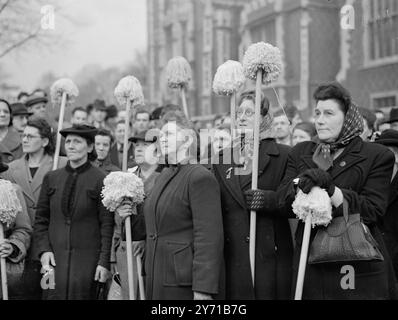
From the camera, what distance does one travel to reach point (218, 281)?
143 inches

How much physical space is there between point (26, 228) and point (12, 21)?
6.32 meters

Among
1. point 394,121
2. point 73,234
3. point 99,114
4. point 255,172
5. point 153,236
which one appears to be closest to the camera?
point 153,236

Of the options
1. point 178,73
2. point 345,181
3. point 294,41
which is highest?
point 294,41

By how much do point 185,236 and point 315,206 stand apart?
3.09 feet

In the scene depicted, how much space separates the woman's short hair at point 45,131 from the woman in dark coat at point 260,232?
229 centimetres

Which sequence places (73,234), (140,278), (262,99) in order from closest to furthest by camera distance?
(262,99) → (140,278) → (73,234)

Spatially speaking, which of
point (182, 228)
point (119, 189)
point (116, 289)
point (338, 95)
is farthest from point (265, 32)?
point (182, 228)

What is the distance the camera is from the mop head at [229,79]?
4.59 metres

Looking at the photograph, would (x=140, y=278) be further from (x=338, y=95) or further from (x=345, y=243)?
(x=338, y=95)

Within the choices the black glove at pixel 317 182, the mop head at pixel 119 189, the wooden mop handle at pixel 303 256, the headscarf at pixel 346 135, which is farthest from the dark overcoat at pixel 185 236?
the headscarf at pixel 346 135

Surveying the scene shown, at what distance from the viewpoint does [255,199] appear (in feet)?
12.6

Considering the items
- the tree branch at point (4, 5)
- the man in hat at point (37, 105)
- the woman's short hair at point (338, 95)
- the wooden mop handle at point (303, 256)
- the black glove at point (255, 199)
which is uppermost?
the tree branch at point (4, 5)

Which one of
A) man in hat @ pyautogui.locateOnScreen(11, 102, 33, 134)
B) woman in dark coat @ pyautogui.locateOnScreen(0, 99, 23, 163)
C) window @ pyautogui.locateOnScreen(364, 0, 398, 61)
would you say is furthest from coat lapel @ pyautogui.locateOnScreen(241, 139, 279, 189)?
window @ pyautogui.locateOnScreen(364, 0, 398, 61)

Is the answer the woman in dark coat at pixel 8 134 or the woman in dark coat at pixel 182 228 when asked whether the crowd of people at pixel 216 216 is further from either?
the woman in dark coat at pixel 8 134
